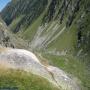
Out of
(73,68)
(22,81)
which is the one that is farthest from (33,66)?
(73,68)

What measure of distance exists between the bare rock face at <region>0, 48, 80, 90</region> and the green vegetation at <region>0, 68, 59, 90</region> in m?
0.92

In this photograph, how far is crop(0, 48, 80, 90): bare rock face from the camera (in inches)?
1185

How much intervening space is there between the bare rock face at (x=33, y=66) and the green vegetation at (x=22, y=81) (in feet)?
3.03

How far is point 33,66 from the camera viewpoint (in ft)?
99.7

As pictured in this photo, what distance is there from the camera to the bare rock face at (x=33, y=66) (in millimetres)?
30094

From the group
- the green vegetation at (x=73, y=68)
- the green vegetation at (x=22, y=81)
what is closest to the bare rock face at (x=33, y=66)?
the green vegetation at (x=22, y=81)

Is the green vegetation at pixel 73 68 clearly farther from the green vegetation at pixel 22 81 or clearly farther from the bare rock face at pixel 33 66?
the green vegetation at pixel 22 81

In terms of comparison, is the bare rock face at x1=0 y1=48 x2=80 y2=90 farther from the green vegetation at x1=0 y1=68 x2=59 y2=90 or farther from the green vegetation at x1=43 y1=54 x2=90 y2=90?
the green vegetation at x1=43 y1=54 x2=90 y2=90

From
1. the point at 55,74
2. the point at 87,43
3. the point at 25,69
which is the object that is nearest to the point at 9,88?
the point at 25,69

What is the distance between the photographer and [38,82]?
28.5m

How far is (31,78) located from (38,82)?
58 cm

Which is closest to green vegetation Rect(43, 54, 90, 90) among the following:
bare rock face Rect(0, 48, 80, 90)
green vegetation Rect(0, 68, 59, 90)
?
bare rock face Rect(0, 48, 80, 90)

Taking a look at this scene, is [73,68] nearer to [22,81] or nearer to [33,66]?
[33,66]

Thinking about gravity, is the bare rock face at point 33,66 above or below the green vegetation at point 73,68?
above
